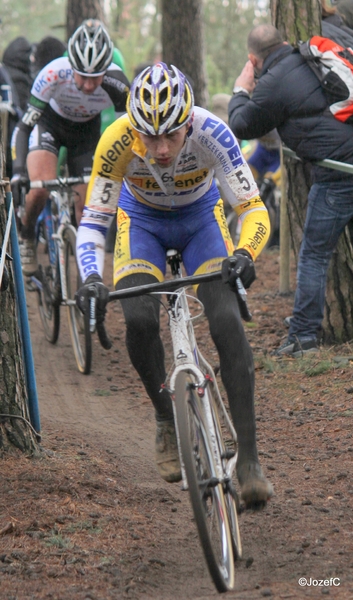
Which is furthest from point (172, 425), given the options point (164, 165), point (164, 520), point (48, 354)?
point (48, 354)

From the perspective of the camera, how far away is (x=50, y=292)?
812cm

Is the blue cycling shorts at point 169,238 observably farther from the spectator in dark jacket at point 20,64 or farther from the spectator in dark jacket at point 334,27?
the spectator in dark jacket at point 20,64

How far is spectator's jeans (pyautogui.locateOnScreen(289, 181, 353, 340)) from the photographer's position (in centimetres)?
674

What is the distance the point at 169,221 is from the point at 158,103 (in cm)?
80

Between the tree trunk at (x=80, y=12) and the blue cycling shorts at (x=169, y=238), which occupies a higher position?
the blue cycling shorts at (x=169, y=238)

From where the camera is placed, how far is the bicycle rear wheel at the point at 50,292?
7.92 metres

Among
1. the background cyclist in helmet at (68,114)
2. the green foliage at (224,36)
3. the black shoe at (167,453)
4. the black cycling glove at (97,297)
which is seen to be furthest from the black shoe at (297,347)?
the green foliage at (224,36)

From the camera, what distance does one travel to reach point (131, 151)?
4.40 metres

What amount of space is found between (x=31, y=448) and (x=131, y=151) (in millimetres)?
1801

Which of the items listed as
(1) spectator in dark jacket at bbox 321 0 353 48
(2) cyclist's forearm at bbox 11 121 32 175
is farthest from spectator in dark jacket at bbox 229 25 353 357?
(2) cyclist's forearm at bbox 11 121 32 175

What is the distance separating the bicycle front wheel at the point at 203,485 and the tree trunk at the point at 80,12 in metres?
13.2

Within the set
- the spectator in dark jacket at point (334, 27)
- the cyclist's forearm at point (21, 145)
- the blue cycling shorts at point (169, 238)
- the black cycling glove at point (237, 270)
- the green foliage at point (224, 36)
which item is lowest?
the green foliage at point (224, 36)

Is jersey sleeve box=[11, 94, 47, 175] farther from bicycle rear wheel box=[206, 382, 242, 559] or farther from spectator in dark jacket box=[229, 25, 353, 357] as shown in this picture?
bicycle rear wheel box=[206, 382, 242, 559]

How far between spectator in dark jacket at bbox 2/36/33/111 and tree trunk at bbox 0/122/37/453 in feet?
29.6
